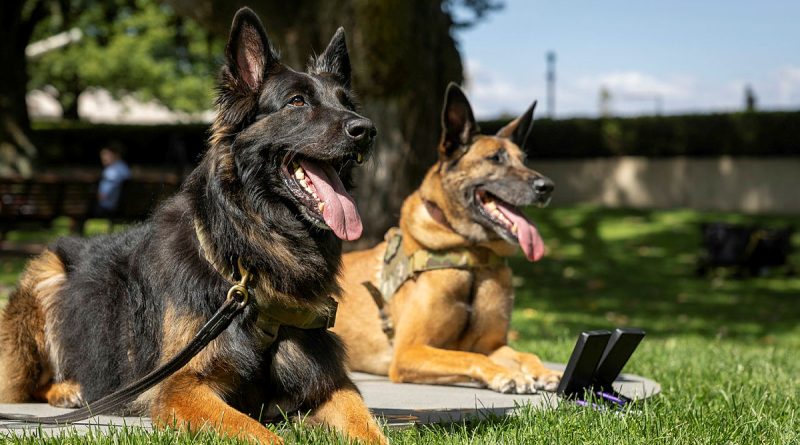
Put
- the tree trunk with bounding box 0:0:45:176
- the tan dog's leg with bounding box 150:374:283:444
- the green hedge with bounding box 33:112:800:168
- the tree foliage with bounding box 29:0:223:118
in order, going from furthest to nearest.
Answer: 1. the tree foliage with bounding box 29:0:223:118
2. the green hedge with bounding box 33:112:800:168
3. the tree trunk with bounding box 0:0:45:176
4. the tan dog's leg with bounding box 150:374:283:444

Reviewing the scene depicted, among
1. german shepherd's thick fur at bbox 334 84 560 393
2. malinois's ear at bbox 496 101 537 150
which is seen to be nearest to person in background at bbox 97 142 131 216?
german shepherd's thick fur at bbox 334 84 560 393

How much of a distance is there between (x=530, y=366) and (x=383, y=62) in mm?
5249

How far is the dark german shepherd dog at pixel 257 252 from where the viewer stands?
375 centimetres

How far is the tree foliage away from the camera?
3375 cm

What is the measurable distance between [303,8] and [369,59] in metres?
1.10

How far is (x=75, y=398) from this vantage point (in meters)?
4.50

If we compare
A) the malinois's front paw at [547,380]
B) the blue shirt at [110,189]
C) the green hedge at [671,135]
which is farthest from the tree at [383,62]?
the green hedge at [671,135]

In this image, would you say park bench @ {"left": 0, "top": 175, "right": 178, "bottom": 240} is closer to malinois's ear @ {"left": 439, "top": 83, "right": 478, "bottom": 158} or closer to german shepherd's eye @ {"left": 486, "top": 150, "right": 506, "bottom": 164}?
malinois's ear @ {"left": 439, "top": 83, "right": 478, "bottom": 158}

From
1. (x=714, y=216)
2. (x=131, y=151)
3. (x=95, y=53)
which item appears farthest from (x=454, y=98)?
(x=95, y=53)

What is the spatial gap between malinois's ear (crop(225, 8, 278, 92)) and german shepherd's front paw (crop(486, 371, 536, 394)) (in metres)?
2.44

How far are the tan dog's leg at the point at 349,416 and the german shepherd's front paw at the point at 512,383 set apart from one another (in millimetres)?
1455

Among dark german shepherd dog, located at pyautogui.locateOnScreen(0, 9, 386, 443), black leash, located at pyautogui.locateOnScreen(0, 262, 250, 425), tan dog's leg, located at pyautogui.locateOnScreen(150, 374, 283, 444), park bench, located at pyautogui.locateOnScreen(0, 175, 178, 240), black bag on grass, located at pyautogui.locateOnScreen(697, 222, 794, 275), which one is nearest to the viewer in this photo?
tan dog's leg, located at pyautogui.locateOnScreen(150, 374, 283, 444)

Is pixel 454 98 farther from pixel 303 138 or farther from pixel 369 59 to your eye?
pixel 369 59

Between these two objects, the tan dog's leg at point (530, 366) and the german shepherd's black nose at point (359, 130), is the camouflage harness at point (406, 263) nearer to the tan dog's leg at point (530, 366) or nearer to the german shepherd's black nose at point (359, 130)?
the tan dog's leg at point (530, 366)
